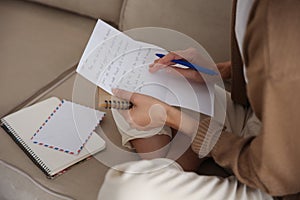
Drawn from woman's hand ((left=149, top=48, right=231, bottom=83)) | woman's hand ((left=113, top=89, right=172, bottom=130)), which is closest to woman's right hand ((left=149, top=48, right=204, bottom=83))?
woman's hand ((left=149, top=48, right=231, bottom=83))

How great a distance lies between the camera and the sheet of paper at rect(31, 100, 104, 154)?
3.45ft

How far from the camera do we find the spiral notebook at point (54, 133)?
3.34ft

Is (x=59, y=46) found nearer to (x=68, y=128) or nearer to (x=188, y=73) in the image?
(x=68, y=128)

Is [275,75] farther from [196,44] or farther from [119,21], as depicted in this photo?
[119,21]

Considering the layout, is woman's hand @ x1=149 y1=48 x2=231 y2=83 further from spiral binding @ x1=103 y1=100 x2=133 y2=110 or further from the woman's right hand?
spiral binding @ x1=103 y1=100 x2=133 y2=110

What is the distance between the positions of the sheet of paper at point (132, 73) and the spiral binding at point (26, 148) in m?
0.21

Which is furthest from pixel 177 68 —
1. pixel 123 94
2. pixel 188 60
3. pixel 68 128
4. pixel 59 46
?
pixel 59 46

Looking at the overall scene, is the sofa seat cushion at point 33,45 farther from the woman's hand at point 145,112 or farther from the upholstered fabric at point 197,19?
the woman's hand at point 145,112

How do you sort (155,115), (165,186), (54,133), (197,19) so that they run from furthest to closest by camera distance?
1. (197,19)
2. (54,133)
3. (155,115)
4. (165,186)

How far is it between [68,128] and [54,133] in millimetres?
34

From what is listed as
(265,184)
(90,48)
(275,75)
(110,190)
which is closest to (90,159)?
(110,190)

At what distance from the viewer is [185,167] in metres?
1.01

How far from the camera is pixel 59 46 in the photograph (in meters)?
1.31

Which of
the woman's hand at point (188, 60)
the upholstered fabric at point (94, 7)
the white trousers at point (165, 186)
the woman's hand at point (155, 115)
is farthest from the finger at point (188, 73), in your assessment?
the upholstered fabric at point (94, 7)
